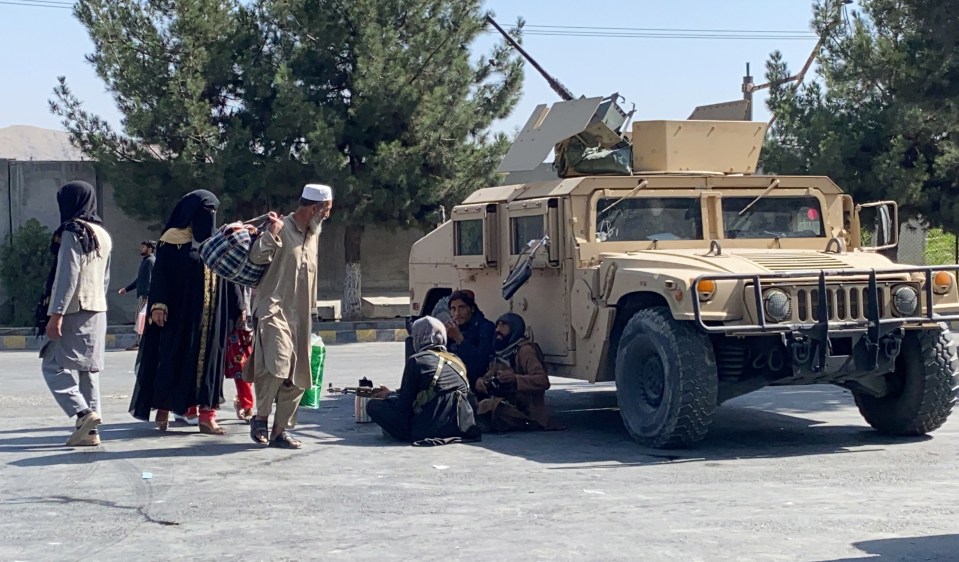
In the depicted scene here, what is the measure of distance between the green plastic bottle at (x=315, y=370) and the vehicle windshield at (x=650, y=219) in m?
2.35

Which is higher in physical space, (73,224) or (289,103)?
(289,103)

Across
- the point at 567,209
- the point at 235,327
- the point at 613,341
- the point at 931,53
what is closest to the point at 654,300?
the point at 613,341

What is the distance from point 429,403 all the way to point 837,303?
284 cm

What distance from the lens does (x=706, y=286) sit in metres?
7.98

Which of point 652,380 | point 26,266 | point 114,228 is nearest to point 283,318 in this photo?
point 652,380

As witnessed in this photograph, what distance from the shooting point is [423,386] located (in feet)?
28.7

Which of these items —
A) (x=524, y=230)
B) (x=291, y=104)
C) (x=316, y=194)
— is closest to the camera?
(x=316, y=194)

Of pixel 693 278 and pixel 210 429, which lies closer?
pixel 693 278

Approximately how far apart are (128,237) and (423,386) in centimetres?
1525

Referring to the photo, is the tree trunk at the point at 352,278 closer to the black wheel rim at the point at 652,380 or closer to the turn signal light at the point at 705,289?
the black wheel rim at the point at 652,380

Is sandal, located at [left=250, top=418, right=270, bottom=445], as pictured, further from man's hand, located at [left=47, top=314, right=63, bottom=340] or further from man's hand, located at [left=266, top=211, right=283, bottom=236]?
man's hand, located at [left=47, top=314, right=63, bottom=340]

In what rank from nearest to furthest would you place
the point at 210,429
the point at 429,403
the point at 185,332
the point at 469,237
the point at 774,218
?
the point at 429,403 → the point at 185,332 → the point at 210,429 → the point at 774,218 → the point at 469,237

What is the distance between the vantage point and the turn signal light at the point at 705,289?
7.98 meters

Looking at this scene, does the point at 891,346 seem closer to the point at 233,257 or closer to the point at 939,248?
the point at 233,257
